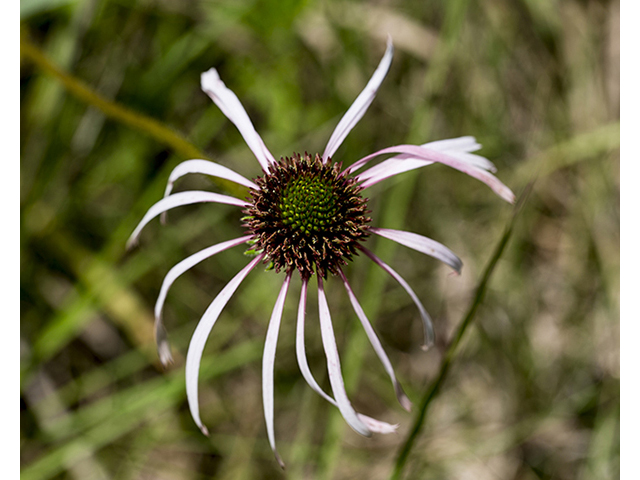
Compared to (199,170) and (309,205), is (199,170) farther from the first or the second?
(309,205)

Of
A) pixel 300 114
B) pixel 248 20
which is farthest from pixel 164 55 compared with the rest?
pixel 300 114

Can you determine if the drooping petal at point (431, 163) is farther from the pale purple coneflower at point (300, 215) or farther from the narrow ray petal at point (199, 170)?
the narrow ray petal at point (199, 170)

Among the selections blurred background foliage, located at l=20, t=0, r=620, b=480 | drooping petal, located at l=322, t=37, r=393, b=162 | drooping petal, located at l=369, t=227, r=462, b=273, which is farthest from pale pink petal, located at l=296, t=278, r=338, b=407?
blurred background foliage, located at l=20, t=0, r=620, b=480

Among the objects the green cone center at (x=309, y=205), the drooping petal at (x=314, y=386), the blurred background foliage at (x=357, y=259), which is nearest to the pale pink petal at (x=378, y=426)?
the drooping petal at (x=314, y=386)

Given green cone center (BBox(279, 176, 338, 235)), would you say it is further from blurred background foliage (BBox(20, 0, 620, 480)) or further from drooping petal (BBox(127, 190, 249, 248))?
blurred background foliage (BBox(20, 0, 620, 480))

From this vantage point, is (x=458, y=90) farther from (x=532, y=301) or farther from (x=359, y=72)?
(x=532, y=301)
